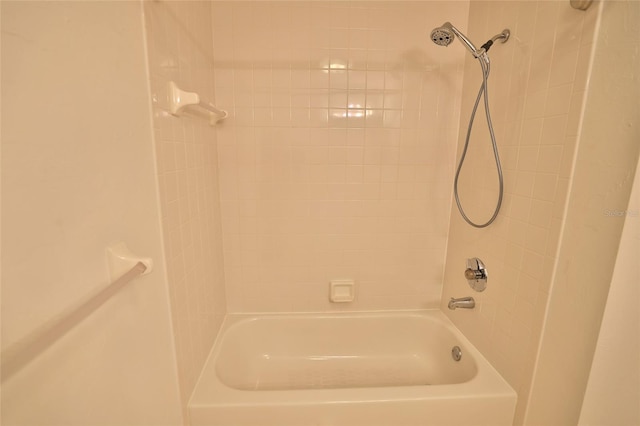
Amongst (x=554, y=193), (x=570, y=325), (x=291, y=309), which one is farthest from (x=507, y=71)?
(x=291, y=309)

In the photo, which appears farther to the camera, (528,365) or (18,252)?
(528,365)

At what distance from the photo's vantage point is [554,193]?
31.6 inches

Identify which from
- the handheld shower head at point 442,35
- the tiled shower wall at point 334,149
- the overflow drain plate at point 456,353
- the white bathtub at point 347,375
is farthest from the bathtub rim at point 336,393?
the handheld shower head at point 442,35

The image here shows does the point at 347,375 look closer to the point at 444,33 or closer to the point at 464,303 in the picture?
the point at 464,303

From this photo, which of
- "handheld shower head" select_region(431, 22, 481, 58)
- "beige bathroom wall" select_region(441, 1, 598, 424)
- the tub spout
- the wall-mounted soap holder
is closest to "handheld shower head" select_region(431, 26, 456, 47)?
"handheld shower head" select_region(431, 22, 481, 58)

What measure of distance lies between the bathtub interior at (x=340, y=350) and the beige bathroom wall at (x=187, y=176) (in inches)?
11.9

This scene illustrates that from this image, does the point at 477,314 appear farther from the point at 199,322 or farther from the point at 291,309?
the point at 199,322

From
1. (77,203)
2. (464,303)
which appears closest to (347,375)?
(464,303)

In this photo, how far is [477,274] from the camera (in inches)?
44.7

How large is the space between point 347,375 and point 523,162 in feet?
4.17

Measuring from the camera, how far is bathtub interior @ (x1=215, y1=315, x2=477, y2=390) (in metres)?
1.36

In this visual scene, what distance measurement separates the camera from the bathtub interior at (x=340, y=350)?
136cm

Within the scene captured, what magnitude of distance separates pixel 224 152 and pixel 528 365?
1.52 m

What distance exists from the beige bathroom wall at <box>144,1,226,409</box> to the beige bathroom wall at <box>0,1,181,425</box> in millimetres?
53
